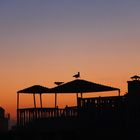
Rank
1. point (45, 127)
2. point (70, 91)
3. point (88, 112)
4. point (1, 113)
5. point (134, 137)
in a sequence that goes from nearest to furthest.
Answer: point (134, 137), point (88, 112), point (45, 127), point (70, 91), point (1, 113)

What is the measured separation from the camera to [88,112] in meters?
24.5

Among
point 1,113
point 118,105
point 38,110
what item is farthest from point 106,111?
point 1,113

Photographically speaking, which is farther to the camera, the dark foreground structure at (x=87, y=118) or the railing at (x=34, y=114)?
the railing at (x=34, y=114)

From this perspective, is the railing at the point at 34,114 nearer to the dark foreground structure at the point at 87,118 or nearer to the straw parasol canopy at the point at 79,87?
the dark foreground structure at the point at 87,118

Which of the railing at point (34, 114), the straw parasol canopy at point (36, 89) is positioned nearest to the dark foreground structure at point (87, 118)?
the railing at point (34, 114)

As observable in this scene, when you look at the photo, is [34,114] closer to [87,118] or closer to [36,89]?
[87,118]

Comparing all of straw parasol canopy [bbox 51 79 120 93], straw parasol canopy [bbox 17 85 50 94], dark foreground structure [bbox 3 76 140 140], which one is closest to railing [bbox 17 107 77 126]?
dark foreground structure [bbox 3 76 140 140]

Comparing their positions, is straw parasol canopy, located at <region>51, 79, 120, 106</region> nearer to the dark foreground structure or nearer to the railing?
the dark foreground structure

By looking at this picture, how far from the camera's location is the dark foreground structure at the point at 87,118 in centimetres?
2290

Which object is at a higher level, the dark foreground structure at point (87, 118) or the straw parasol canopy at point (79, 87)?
the straw parasol canopy at point (79, 87)

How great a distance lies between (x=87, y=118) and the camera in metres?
24.5

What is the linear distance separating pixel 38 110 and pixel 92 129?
4729mm

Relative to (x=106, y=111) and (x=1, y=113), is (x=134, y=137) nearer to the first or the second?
(x=106, y=111)

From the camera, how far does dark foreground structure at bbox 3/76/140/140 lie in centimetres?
2290
